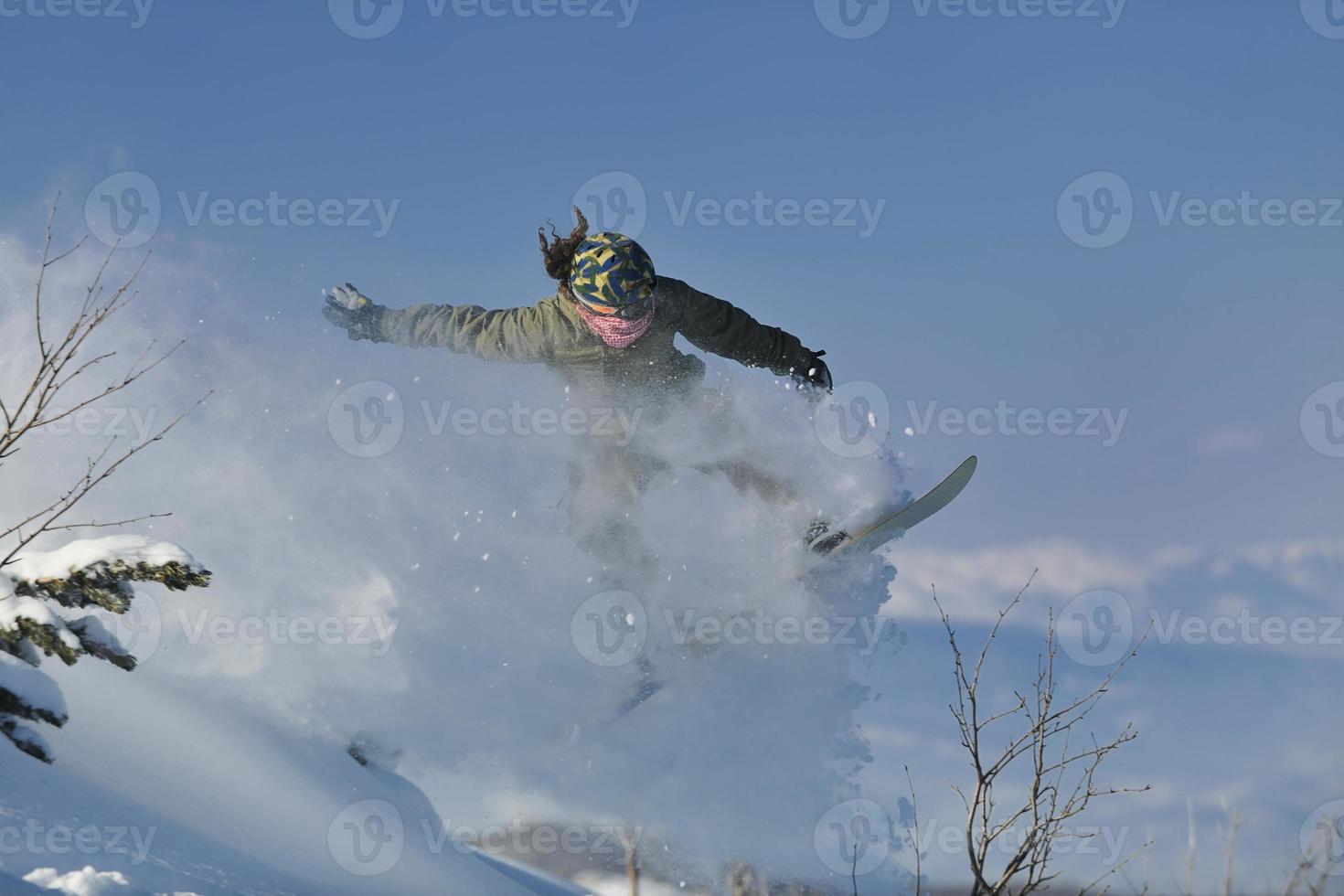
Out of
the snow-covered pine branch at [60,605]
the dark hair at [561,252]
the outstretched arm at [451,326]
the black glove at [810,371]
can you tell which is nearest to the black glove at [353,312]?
the outstretched arm at [451,326]

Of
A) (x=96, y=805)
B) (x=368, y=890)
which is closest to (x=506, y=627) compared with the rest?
(x=368, y=890)

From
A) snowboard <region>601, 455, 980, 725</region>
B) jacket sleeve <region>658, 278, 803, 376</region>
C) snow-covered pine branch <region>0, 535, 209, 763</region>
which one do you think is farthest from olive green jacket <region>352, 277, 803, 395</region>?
snow-covered pine branch <region>0, 535, 209, 763</region>

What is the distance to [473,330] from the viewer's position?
662 cm

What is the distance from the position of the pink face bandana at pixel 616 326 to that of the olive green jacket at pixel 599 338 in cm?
8

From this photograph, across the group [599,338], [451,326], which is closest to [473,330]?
[451,326]

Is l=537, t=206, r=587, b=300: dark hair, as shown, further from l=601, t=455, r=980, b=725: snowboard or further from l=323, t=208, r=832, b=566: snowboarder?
l=601, t=455, r=980, b=725: snowboard

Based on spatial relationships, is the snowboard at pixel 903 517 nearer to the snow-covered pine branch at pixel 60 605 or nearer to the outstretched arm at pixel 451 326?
the outstretched arm at pixel 451 326

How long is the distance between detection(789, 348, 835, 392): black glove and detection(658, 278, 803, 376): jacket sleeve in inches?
1.7

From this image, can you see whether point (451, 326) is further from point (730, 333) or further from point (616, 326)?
point (730, 333)

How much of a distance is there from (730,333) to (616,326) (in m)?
0.82

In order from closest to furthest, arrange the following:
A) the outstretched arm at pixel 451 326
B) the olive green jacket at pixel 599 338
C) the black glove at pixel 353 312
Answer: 1. the olive green jacket at pixel 599 338
2. the outstretched arm at pixel 451 326
3. the black glove at pixel 353 312

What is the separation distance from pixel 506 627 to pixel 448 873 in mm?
2446

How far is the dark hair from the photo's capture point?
248 inches

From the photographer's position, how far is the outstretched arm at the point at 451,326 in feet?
21.4
